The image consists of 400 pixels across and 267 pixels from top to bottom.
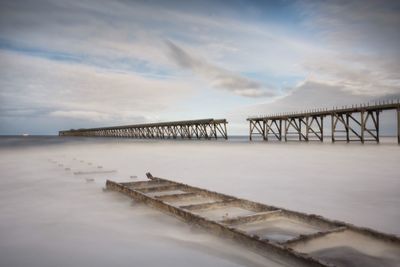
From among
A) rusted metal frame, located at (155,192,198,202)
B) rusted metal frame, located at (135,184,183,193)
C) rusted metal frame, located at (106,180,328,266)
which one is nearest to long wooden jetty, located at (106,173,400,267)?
rusted metal frame, located at (106,180,328,266)

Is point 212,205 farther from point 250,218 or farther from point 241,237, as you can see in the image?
point 241,237

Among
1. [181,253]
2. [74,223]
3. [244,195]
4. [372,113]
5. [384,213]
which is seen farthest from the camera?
[372,113]

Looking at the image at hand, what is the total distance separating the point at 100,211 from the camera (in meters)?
4.32

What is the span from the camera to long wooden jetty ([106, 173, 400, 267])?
245 cm

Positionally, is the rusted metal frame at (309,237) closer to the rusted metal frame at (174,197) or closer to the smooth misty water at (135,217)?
the smooth misty water at (135,217)

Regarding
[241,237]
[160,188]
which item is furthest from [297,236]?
[160,188]

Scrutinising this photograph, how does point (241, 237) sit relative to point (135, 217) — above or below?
above

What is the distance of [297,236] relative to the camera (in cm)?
299

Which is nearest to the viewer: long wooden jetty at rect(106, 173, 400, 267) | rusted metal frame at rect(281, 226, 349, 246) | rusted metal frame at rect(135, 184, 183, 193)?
long wooden jetty at rect(106, 173, 400, 267)

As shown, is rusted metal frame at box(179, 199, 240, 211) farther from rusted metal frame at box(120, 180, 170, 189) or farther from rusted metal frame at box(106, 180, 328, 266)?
rusted metal frame at box(120, 180, 170, 189)

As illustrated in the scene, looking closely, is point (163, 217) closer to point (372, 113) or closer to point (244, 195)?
point (244, 195)

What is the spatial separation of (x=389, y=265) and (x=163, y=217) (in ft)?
8.04

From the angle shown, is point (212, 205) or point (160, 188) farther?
point (160, 188)

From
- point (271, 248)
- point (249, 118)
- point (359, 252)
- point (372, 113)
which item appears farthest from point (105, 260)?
point (249, 118)
